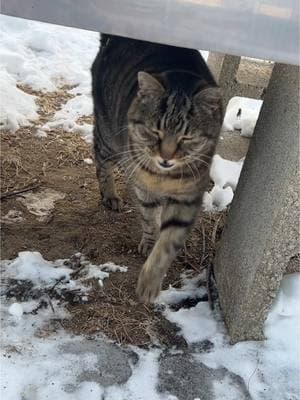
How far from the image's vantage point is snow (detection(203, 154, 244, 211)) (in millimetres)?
3416

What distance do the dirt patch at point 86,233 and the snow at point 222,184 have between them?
15 centimetres

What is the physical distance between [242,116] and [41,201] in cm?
177

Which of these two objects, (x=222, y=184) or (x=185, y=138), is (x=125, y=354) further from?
(x=222, y=184)

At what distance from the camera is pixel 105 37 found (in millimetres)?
3053

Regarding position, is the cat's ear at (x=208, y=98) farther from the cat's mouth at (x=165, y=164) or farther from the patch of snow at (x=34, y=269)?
the patch of snow at (x=34, y=269)

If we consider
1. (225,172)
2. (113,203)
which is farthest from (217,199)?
(113,203)

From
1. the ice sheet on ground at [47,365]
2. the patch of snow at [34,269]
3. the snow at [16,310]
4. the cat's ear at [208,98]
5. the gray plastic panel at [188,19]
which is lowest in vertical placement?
the ice sheet on ground at [47,365]

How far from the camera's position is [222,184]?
11.8 ft

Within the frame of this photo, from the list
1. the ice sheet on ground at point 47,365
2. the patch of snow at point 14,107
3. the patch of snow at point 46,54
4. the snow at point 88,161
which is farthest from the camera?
the patch of snow at point 46,54

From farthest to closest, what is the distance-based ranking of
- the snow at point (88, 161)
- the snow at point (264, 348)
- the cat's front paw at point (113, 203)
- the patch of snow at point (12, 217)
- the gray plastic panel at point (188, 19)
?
1. the snow at point (88, 161)
2. the cat's front paw at point (113, 203)
3. the patch of snow at point (12, 217)
4. the snow at point (264, 348)
5. the gray plastic panel at point (188, 19)

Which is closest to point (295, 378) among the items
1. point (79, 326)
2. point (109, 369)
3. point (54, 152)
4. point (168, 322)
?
point (168, 322)

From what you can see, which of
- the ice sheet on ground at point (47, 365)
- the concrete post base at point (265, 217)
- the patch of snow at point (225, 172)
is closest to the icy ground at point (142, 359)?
the ice sheet on ground at point (47, 365)

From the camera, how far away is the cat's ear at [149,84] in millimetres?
2250

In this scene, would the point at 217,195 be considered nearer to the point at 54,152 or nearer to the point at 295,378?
the point at 54,152
